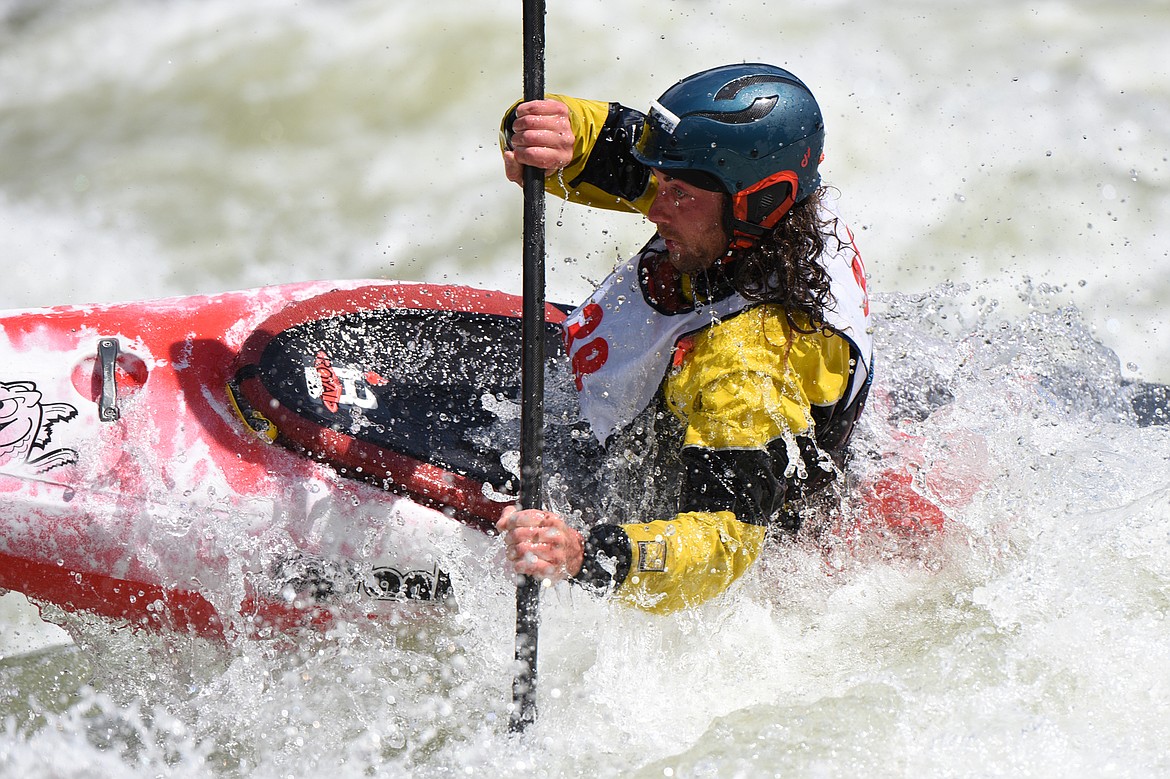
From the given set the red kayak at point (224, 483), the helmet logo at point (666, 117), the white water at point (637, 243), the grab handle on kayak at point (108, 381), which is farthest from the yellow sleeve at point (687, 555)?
the grab handle on kayak at point (108, 381)

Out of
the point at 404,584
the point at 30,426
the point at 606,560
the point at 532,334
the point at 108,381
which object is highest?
the point at 532,334

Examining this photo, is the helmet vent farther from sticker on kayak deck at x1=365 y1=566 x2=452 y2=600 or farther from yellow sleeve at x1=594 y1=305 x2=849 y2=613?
sticker on kayak deck at x1=365 y1=566 x2=452 y2=600

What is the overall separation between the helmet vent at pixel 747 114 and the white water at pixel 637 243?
110cm

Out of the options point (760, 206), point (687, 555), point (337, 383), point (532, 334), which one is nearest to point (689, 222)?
point (760, 206)

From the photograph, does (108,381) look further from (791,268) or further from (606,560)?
(791,268)

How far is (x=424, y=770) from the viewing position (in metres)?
2.71

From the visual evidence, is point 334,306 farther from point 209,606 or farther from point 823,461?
point 823,461

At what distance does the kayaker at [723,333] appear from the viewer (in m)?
2.32

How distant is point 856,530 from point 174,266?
4.09 metres

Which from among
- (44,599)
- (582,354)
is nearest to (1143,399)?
(582,354)

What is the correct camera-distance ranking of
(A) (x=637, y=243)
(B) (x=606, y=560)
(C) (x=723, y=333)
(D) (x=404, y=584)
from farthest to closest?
(A) (x=637, y=243), (D) (x=404, y=584), (C) (x=723, y=333), (B) (x=606, y=560)

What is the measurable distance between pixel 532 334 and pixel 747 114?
65cm

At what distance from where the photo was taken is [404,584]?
2.79m

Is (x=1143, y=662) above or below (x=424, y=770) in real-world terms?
above
